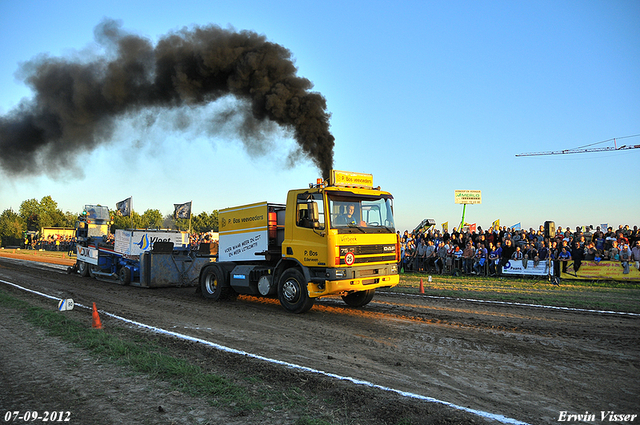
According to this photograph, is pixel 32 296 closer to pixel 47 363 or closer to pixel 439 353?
pixel 47 363

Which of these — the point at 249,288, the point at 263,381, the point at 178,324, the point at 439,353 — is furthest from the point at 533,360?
the point at 249,288

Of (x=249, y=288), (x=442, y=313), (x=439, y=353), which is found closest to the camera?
(x=439, y=353)

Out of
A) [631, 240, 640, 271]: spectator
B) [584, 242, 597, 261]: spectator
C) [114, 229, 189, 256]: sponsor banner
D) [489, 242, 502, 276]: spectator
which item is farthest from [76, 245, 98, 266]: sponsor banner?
[631, 240, 640, 271]: spectator

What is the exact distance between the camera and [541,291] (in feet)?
46.4

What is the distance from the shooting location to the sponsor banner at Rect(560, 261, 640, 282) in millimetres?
16062

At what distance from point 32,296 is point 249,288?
267 inches

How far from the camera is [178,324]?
8820 mm

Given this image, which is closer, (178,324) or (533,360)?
(533,360)

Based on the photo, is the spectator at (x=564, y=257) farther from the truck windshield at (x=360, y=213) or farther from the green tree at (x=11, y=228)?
the green tree at (x=11, y=228)

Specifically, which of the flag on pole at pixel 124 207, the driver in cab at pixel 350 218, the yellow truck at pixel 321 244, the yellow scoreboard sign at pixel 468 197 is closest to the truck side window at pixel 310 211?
the yellow truck at pixel 321 244

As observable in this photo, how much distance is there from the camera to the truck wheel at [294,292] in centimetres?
992

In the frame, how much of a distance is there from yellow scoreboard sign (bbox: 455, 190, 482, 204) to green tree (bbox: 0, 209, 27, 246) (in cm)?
8452

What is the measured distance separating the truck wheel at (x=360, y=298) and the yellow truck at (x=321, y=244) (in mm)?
27

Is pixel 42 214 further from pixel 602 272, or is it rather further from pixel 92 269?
pixel 602 272
